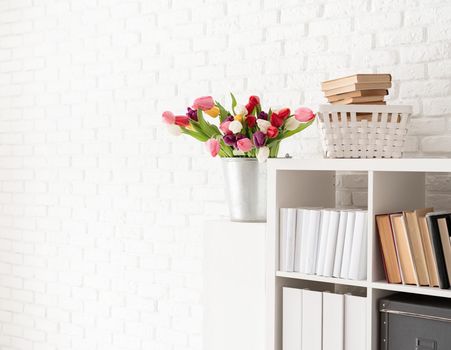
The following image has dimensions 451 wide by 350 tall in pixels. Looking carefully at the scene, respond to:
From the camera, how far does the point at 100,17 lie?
353 centimetres

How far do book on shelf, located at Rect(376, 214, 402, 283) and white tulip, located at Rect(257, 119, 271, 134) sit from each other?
504 mm

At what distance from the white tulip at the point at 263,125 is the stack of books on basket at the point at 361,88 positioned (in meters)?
0.25

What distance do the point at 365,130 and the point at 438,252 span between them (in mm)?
428

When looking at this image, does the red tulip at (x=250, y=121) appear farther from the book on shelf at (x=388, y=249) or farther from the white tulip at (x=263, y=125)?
the book on shelf at (x=388, y=249)

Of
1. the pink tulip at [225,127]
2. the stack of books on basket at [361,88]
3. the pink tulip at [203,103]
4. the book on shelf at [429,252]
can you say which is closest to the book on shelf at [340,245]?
the book on shelf at [429,252]

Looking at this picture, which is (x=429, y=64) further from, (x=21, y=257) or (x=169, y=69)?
(x=21, y=257)

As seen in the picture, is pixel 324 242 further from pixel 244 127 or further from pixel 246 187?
pixel 244 127

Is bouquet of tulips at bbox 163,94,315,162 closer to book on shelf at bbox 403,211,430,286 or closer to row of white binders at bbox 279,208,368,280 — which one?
row of white binders at bbox 279,208,368,280

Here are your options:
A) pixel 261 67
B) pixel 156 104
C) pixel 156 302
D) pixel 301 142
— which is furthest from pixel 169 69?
pixel 156 302

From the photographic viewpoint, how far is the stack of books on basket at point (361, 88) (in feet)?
7.72

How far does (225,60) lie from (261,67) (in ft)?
0.58

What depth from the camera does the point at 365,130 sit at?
2318mm

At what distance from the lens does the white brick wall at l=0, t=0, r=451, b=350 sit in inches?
108

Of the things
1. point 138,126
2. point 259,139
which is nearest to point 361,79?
point 259,139
